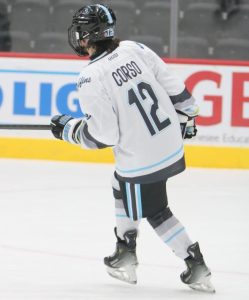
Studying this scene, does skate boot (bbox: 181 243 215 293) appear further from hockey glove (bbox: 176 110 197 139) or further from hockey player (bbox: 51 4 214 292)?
hockey glove (bbox: 176 110 197 139)

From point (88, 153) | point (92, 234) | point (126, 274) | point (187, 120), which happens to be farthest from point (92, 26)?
point (88, 153)

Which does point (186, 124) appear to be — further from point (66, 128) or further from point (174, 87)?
point (66, 128)

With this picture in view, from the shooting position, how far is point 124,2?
8.06 meters

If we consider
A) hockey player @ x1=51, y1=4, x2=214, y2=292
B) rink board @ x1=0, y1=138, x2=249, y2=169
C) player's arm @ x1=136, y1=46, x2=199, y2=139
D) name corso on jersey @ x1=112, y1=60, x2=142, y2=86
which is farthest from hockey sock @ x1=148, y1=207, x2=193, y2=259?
rink board @ x1=0, y1=138, x2=249, y2=169

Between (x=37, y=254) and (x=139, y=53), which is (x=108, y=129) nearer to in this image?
(x=139, y=53)

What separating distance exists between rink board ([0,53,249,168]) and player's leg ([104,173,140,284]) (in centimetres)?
361

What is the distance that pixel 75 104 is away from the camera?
A: 24.9 feet

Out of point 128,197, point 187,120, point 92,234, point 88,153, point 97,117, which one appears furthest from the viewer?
point 88,153

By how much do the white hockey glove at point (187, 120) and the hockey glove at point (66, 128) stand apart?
16.2 inches

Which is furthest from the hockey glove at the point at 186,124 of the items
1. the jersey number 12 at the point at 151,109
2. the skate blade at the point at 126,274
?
the skate blade at the point at 126,274

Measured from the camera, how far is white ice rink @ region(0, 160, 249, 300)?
379 cm

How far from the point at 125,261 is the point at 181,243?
29 cm

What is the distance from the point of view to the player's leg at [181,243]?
143 inches

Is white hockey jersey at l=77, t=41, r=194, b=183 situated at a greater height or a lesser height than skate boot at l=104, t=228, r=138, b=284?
greater
